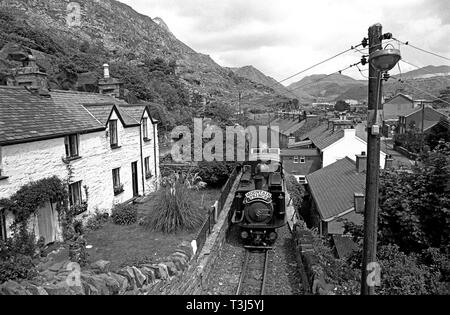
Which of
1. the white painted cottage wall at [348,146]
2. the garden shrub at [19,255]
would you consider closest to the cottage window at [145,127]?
the garden shrub at [19,255]

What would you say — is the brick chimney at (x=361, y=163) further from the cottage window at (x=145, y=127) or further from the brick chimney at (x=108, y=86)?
the brick chimney at (x=108, y=86)

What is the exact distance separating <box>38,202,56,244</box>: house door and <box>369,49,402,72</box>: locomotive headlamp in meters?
11.5

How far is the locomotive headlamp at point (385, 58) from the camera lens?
16.9ft

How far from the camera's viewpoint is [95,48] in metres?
60.3

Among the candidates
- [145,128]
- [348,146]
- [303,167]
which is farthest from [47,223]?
[303,167]

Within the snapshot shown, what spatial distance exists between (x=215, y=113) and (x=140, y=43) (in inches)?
3538

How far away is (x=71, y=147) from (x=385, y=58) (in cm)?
1249

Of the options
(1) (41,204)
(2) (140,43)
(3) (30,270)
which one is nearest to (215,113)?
(1) (41,204)

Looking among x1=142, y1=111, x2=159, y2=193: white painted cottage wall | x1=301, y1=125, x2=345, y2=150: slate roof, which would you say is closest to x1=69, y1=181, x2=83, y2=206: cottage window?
x1=142, y1=111, x2=159, y2=193: white painted cottage wall

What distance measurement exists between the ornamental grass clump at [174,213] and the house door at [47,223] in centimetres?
353

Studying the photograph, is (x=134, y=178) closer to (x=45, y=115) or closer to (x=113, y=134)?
(x=113, y=134)

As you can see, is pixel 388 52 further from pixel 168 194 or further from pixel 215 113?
pixel 215 113

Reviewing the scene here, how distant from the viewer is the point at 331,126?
136 ft

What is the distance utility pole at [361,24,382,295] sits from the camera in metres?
5.91
